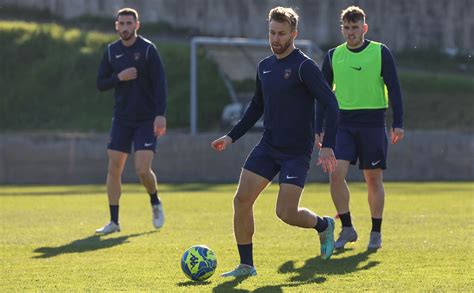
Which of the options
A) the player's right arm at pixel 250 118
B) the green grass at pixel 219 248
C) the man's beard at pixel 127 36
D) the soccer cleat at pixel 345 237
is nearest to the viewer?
the green grass at pixel 219 248

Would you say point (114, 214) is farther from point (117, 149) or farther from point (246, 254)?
point (246, 254)

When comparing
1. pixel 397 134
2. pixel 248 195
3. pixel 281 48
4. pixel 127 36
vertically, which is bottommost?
pixel 248 195

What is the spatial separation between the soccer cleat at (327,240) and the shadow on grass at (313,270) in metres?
0.08

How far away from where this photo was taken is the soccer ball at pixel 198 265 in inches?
307

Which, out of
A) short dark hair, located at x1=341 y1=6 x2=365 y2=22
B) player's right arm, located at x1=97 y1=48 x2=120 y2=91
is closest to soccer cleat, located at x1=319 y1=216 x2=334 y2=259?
short dark hair, located at x1=341 y1=6 x2=365 y2=22

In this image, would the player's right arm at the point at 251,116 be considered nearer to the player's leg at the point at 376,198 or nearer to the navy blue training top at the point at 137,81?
the player's leg at the point at 376,198

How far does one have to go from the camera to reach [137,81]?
11.8 metres

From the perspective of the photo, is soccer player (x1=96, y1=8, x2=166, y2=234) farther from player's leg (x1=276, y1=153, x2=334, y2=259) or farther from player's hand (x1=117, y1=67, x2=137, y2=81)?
player's leg (x1=276, y1=153, x2=334, y2=259)

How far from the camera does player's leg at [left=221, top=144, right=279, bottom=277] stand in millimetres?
8078

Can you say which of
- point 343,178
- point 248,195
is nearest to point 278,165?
point 248,195

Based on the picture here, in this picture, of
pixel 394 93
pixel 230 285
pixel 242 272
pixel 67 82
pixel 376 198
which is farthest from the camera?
pixel 67 82

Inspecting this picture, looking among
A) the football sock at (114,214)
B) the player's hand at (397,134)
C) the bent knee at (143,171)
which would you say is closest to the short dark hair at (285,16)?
the player's hand at (397,134)

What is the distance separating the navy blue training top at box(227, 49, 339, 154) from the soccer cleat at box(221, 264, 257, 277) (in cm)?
94

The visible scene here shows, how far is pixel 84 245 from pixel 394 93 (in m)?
3.33
